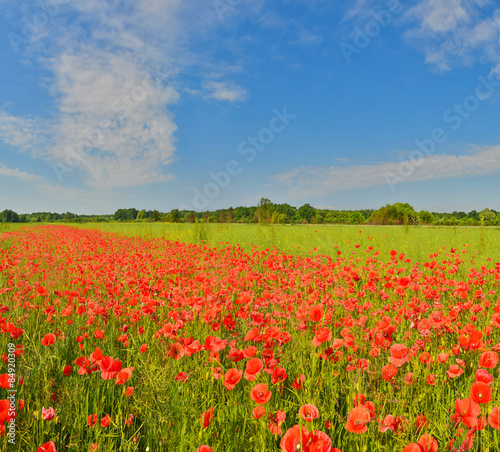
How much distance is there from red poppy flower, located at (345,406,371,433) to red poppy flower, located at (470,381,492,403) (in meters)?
0.44

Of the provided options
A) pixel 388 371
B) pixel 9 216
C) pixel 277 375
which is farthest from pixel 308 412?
pixel 9 216

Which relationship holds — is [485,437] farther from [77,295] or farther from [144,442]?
[77,295]

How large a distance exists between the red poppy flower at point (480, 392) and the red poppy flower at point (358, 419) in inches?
17.2

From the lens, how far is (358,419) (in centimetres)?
100

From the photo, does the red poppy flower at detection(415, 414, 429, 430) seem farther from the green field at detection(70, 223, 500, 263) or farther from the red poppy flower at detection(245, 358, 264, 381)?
the green field at detection(70, 223, 500, 263)

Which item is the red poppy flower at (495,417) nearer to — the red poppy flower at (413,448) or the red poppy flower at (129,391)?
the red poppy flower at (413,448)

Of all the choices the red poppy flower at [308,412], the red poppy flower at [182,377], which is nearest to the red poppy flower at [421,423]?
the red poppy flower at [308,412]

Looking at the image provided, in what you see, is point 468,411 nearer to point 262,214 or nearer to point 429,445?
point 429,445

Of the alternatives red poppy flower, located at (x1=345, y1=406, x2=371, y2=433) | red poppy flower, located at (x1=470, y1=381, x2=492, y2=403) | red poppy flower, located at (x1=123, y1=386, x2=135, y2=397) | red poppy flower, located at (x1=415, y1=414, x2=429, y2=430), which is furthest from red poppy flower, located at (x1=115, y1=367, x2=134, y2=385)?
red poppy flower, located at (x1=470, y1=381, x2=492, y2=403)

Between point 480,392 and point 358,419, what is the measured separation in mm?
514

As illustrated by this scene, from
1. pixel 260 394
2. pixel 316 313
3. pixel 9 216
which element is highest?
pixel 9 216

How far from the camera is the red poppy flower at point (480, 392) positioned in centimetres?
105

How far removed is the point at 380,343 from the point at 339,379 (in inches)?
15.2

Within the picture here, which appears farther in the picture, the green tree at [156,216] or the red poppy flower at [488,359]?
the green tree at [156,216]
